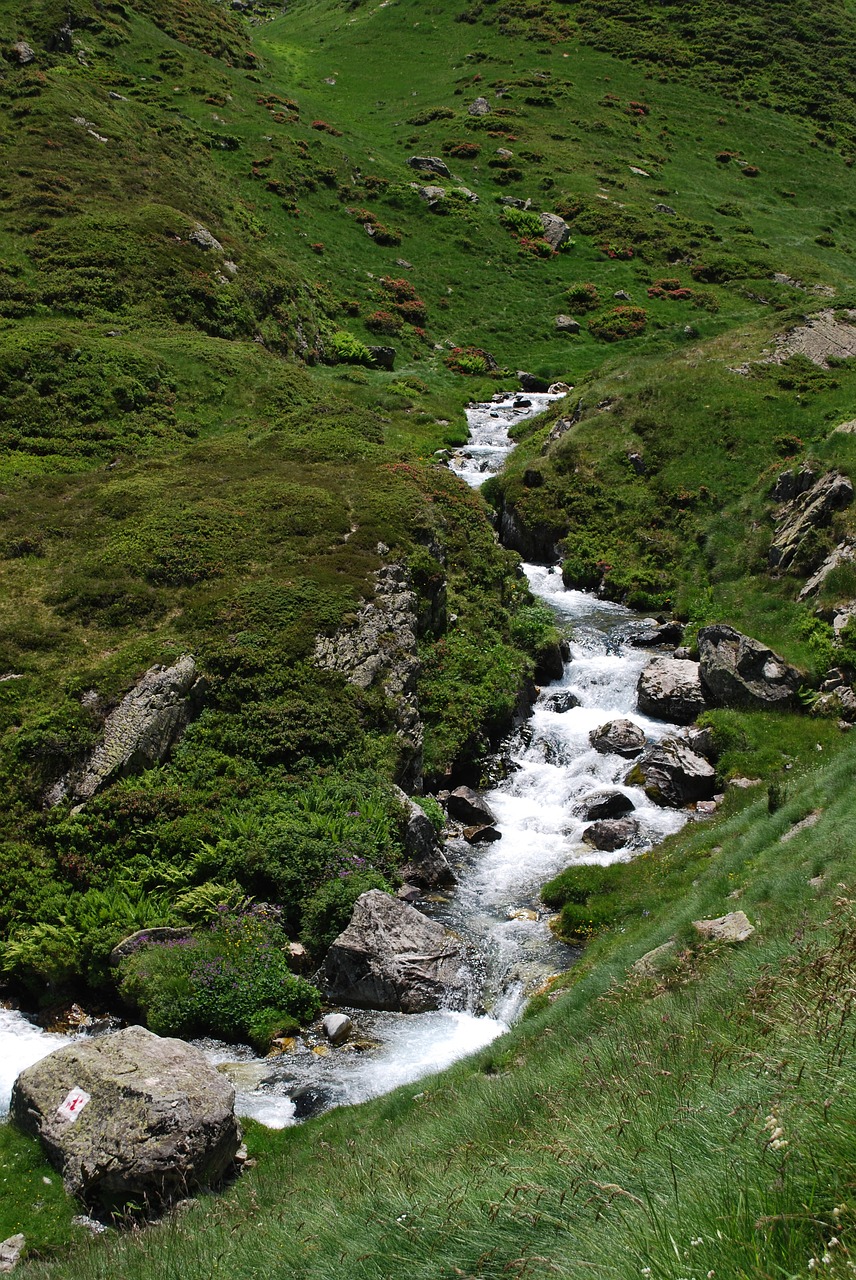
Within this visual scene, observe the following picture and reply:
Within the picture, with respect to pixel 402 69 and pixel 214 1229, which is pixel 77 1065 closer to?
pixel 214 1229

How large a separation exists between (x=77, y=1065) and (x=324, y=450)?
29.4 metres

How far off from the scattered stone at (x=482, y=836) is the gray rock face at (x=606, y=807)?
2.83 metres

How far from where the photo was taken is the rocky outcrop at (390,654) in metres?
24.5

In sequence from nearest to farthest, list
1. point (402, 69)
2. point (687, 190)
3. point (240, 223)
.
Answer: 1. point (240, 223)
2. point (687, 190)
3. point (402, 69)

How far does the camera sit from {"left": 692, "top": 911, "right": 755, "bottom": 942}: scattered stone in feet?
40.3

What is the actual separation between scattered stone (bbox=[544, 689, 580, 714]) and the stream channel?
0.26 feet

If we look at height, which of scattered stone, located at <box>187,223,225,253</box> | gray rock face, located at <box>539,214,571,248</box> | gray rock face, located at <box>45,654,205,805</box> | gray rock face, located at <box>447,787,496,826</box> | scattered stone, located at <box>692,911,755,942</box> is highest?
gray rock face, located at <box>539,214,571,248</box>

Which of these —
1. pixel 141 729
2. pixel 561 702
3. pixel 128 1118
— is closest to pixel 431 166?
pixel 561 702

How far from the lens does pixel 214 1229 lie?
8867 millimetres

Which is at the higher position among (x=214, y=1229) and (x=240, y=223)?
(x=240, y=223)

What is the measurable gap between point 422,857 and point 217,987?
21.8 ft

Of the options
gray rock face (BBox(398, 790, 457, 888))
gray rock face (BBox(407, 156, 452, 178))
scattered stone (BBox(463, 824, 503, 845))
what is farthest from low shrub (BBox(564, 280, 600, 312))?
gray rock face (BBox(398, 790, 457, 888))

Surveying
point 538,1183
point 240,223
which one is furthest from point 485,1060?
point 240,223

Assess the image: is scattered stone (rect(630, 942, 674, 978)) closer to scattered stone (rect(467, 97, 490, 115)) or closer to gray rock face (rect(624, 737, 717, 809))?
gray rock face (rect(624, 737, 717, 809))
